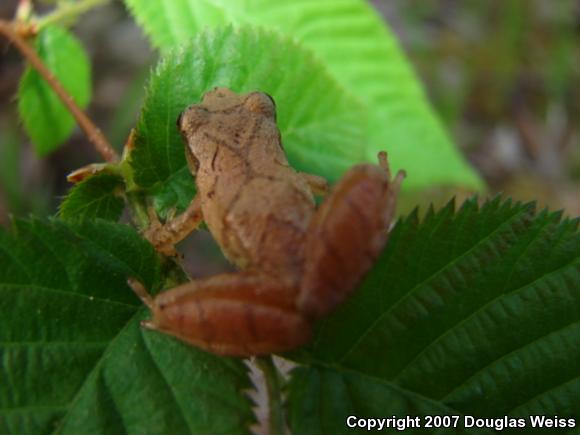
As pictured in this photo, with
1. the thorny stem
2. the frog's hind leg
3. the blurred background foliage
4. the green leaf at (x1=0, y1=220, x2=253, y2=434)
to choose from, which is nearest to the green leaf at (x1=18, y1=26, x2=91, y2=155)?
the thorny stem

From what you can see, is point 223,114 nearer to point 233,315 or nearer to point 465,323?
point 233,315

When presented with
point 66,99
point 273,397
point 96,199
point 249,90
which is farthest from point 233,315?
point 66,99

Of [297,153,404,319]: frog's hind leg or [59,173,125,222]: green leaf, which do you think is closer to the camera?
[297,153,404,319]: frog's hind leg

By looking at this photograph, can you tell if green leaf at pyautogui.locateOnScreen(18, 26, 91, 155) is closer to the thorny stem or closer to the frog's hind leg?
the thorny stem

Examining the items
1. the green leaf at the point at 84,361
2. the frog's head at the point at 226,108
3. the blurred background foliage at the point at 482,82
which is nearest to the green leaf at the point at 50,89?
the frog's head at the point at 226,108

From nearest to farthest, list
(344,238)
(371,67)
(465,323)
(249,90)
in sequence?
(344,238) → (465,323) → (249,90) → (371,67)

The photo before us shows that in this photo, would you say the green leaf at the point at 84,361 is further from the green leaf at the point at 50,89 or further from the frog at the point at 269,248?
the green leaf at the point at 50,89
